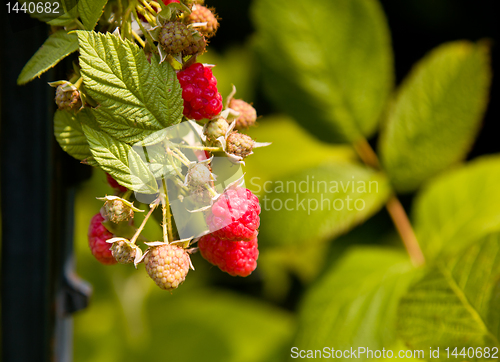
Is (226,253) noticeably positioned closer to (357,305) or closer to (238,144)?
(238,144)

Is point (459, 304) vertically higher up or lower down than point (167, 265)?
lower down

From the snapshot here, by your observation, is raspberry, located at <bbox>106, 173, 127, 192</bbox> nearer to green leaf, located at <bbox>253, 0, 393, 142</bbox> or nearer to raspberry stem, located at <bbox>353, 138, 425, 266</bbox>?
green leaf, located at <bbox>253, 0, 393, 142</bbox>

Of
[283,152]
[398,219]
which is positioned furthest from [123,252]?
[283,152]

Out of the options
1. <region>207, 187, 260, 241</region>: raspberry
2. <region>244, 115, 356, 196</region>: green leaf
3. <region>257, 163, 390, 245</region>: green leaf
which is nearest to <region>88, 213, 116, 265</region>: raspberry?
<region>207, 187, 260, 241</region>: raspberry

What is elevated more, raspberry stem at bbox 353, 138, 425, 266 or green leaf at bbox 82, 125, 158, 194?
green leaf at bbox 82, 125, 158, 194

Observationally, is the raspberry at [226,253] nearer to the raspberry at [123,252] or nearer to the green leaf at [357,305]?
the raspberry at [123,252]

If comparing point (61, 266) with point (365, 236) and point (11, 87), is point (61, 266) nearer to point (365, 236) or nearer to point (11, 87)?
point (11, 87)
